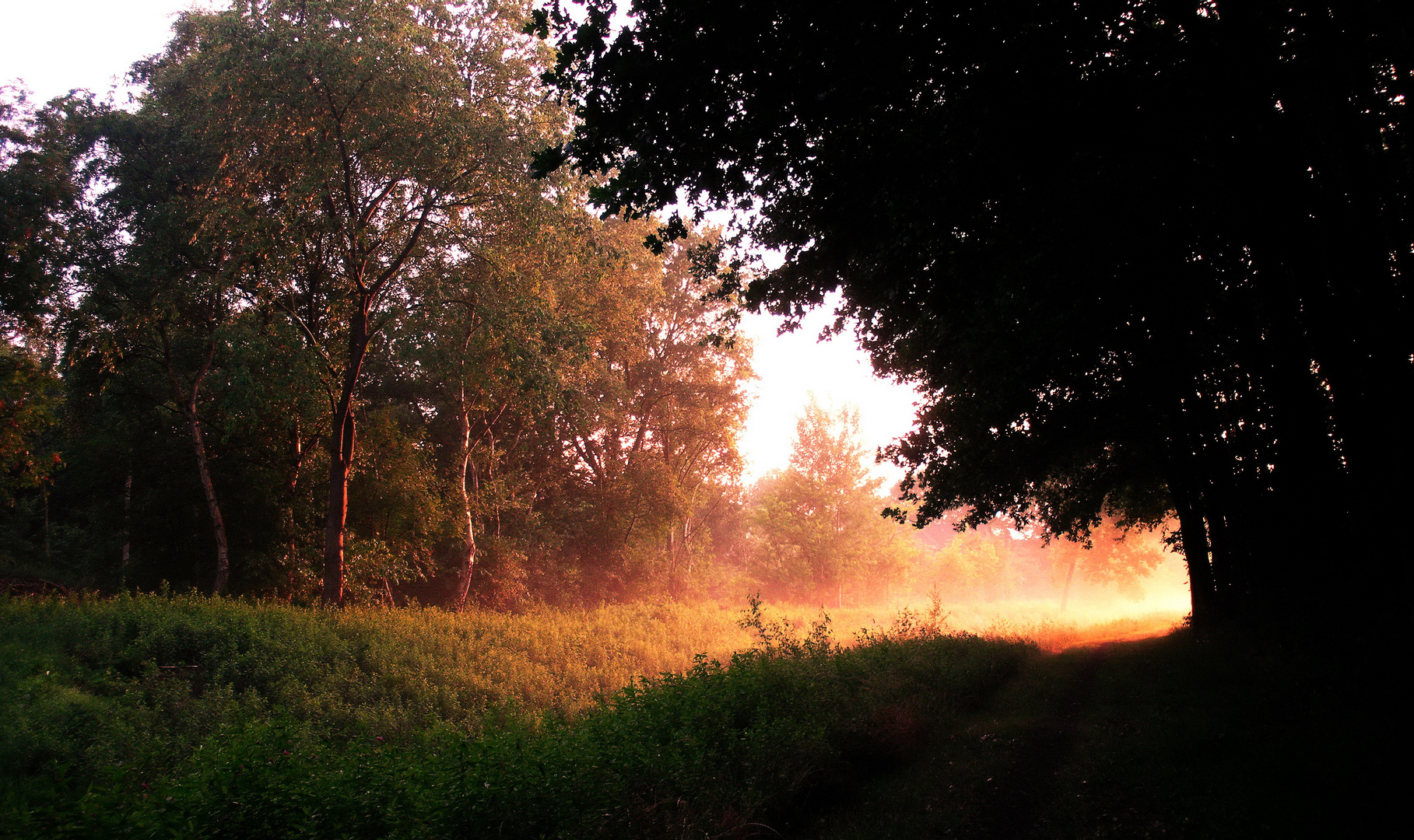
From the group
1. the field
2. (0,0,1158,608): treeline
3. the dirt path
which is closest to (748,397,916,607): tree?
Result: (0,0,1158,608): treeline

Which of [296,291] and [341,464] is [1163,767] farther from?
[296,291]

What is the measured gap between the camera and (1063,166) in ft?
23.9

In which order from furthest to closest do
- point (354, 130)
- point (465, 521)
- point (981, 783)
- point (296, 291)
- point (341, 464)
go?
1. point (465, 521)
2. point (296, 291)
3. point (341, 464)
4. point (354, 130)
5. point (981, 783)

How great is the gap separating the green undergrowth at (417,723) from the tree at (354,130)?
16.1 ft

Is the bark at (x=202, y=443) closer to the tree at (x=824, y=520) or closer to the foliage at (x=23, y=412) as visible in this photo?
the foliage at (x=23, y=412)

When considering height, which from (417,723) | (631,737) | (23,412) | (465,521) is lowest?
(417,723)

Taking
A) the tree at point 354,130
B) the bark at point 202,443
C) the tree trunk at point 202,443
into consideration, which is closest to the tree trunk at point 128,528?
the tree trunk at point 202,443

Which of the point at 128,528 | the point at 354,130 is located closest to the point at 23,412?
the point at 128,528

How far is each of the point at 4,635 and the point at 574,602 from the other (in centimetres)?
2033

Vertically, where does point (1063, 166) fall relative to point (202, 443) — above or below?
above

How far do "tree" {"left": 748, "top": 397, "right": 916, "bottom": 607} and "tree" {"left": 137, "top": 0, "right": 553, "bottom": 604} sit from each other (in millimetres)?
33970

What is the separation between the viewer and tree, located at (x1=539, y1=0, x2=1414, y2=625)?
6008mm

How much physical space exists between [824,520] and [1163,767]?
39176mm

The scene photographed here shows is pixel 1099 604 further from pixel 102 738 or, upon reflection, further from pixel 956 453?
pixel 102 738
